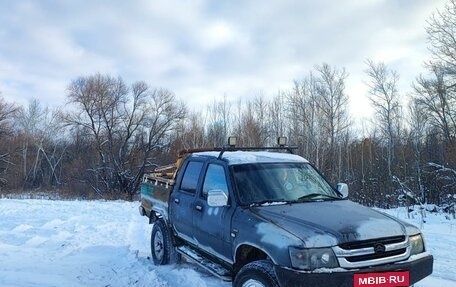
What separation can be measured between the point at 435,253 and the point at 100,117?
4427 cm

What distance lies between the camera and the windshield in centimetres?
494

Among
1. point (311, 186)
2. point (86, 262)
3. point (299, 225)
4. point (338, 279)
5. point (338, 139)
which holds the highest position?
point (338, 139)

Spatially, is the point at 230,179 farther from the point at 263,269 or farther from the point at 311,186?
the point at 263,269

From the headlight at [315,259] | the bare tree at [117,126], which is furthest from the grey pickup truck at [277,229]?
the bare tree at [117,126]

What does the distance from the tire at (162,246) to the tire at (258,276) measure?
2.68 meters

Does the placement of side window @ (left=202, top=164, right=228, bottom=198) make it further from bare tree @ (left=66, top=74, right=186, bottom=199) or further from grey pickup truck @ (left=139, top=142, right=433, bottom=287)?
bare tree @ (left=66, top=74, right=186, bottom=199)

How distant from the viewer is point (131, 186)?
44250mm

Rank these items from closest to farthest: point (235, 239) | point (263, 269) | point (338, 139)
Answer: point (263, 269)
point (235, 239)
point (338, 139)

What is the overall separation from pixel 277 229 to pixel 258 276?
0.49 meters

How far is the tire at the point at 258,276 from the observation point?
12.7 feet

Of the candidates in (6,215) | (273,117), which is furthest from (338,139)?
(6,215)

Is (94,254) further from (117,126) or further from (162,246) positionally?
(117,126)

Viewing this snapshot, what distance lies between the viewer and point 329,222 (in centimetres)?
400

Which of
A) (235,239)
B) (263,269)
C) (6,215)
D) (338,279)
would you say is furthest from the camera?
(6,215)
